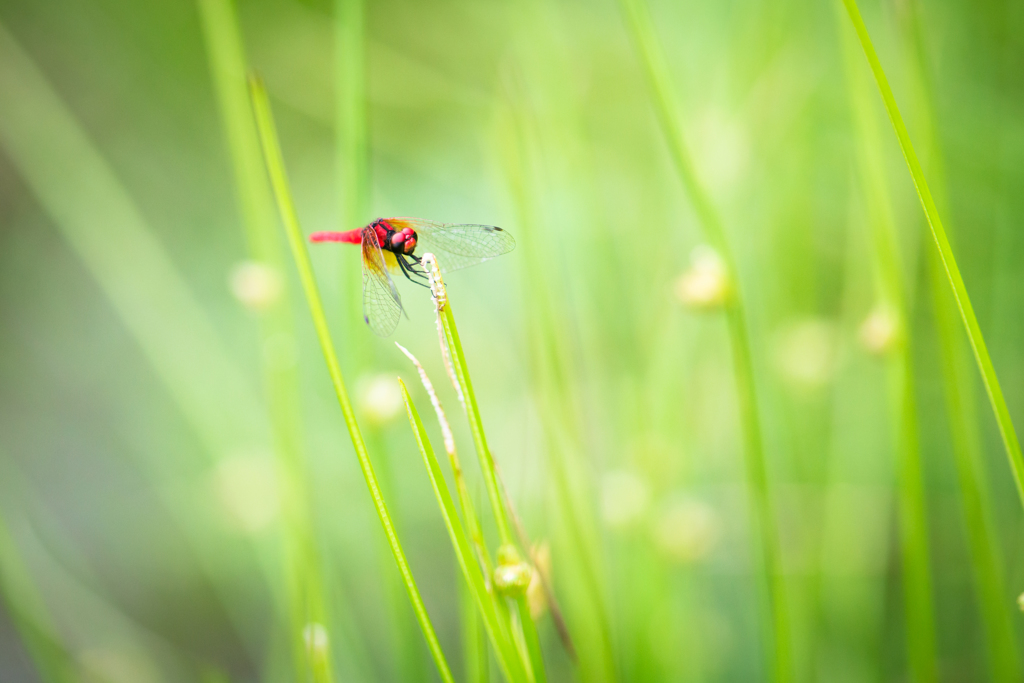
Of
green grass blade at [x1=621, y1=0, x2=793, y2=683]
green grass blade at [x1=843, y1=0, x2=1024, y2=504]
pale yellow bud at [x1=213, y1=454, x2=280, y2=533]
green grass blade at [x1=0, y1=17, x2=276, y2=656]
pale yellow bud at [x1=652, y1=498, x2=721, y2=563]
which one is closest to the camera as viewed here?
green grass blade at [x1=843, y1=0, x2=1024, y2=504]

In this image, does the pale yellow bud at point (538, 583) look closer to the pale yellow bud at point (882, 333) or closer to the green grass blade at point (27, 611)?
the pale yellow bud at point (882, 333)

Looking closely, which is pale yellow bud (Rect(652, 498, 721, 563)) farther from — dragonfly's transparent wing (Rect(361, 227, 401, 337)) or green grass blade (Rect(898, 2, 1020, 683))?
dragonfly's transparent wing (Rect(361, 227, 401, 337))

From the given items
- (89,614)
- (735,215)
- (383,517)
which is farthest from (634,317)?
(89,614)

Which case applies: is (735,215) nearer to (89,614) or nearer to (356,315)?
(356,315)

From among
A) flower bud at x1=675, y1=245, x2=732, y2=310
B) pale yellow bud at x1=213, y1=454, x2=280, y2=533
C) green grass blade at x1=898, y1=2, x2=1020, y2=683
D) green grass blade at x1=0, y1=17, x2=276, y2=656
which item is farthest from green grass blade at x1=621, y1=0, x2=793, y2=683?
green grass blade at x1=0, y1=17, x2=276, y2=656

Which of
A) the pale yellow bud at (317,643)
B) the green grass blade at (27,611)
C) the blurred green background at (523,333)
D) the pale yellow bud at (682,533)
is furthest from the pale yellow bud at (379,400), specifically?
the green grass blade at (27,611)

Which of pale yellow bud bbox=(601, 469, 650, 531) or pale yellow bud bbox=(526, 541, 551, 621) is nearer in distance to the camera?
pale yellow bud bbox=(526, 541, 551, 621)

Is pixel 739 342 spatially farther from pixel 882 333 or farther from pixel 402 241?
pixel 402 241

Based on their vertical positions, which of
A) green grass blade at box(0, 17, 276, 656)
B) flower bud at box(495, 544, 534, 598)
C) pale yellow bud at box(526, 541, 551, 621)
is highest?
green grass blade at box(0, 17, 276, 656)
